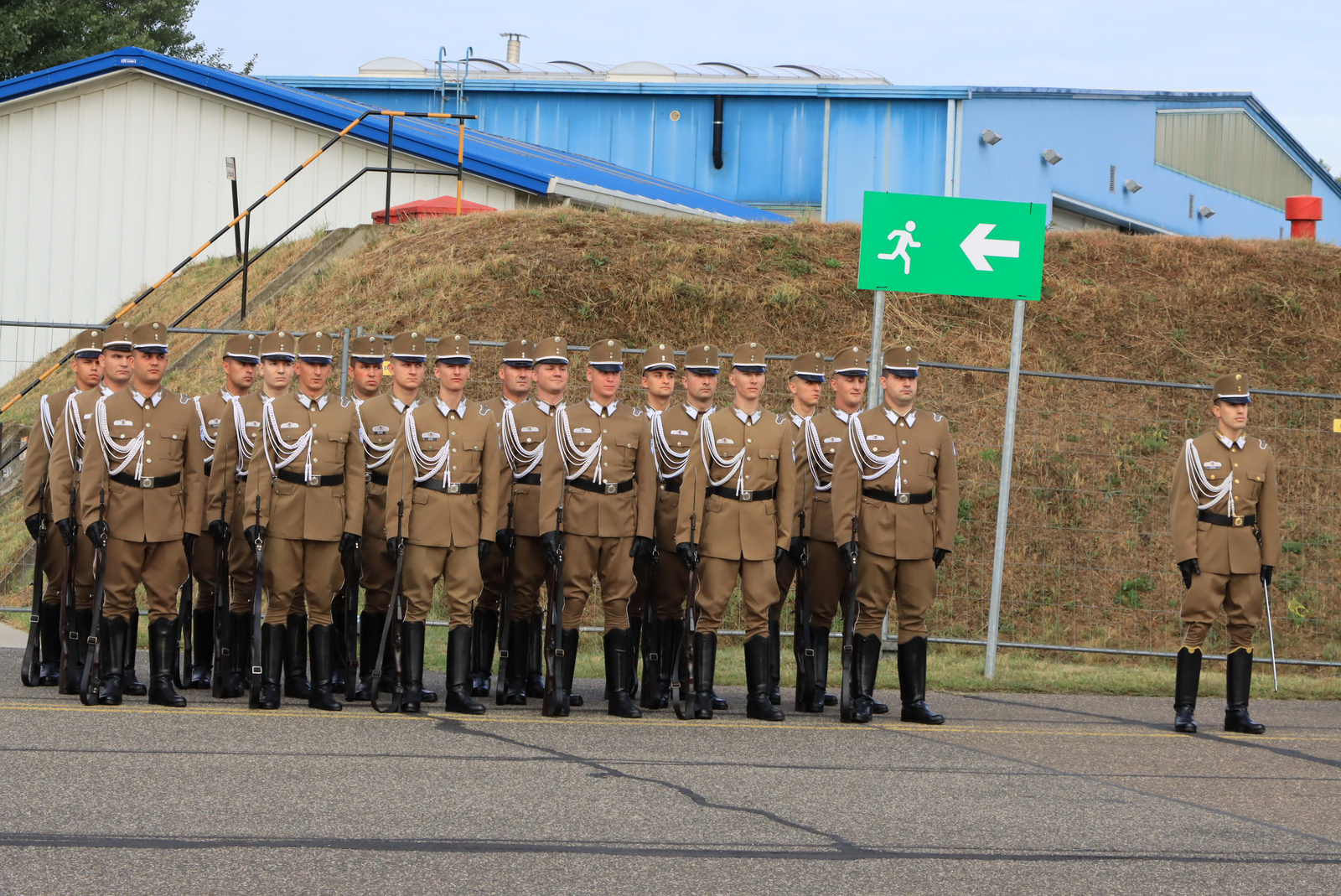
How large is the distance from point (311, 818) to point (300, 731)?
2.02 metres

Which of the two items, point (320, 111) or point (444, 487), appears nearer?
point (444, 487)

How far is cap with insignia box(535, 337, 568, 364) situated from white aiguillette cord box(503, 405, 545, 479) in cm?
43

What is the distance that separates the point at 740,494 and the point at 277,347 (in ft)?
9.81

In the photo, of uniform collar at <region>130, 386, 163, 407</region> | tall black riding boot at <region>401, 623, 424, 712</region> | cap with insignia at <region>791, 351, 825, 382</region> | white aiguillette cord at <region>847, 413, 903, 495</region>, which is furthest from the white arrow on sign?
uniform collar at <region>130, 386, 163, 407</region>

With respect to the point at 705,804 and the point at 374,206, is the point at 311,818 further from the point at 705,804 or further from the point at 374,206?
the point at 374,206

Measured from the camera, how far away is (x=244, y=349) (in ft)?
32.0

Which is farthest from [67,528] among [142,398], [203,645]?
[203,645]

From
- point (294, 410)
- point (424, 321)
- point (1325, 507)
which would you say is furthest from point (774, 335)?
point (294, 410)

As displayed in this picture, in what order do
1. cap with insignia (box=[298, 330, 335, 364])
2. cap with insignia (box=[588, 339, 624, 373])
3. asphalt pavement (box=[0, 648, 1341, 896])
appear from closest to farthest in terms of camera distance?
asphalt pavement (box=[0, 648, 1341, 896])
cap with insignia (box=[298, 330, 335, 364])
cap with insignia (box=[588, 339, 624, 373])

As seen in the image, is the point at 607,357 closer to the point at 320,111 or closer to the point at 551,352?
the point at 551,352

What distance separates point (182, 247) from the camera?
2134 centimetres

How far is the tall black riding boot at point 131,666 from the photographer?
8711 millimetres

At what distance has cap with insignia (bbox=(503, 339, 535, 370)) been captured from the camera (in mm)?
9602

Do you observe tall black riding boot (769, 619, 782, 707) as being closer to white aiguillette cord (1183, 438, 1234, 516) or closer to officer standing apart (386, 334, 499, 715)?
officer standing apart (386, 334, 499, 715)
